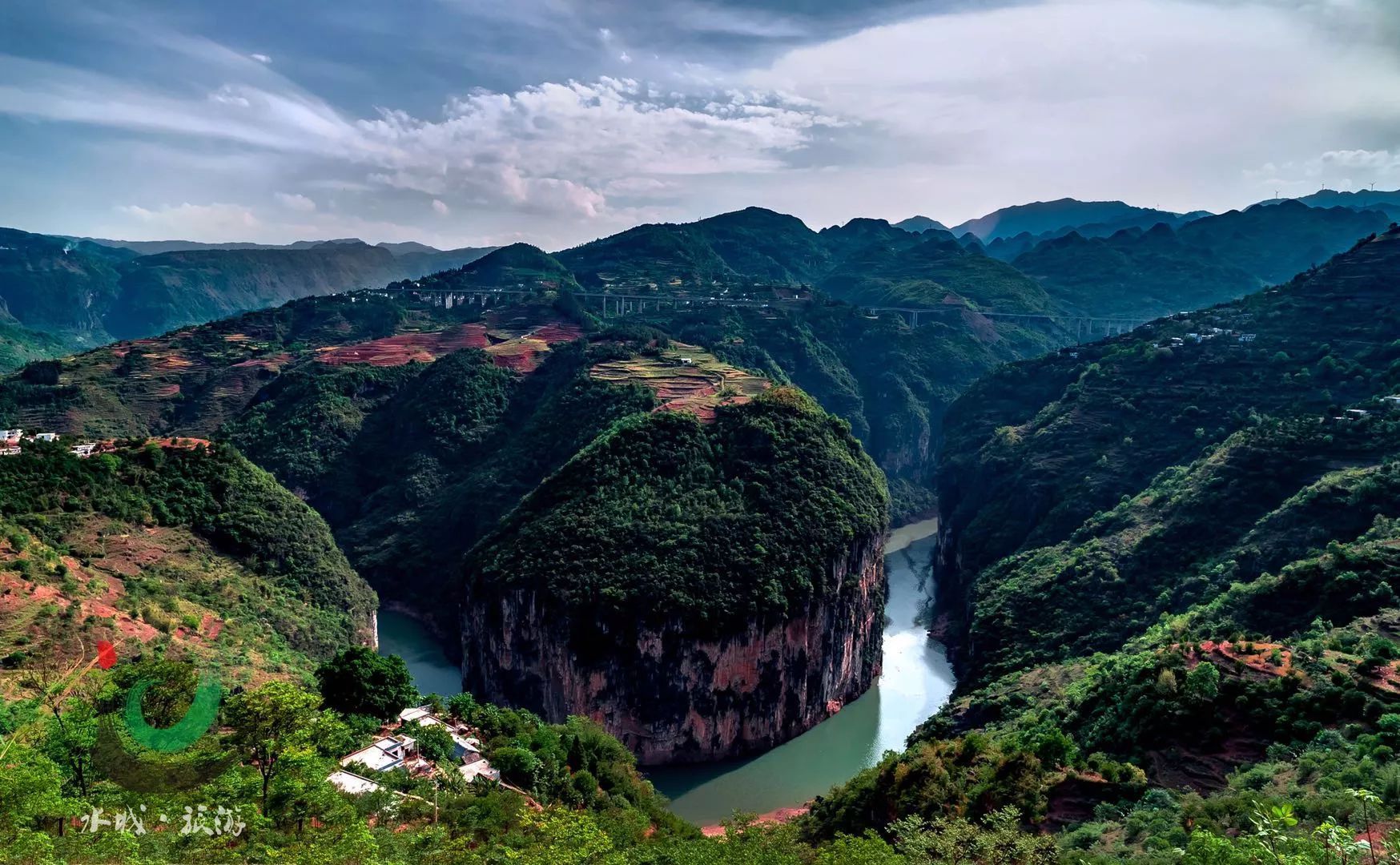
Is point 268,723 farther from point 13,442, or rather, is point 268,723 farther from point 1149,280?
point 1149,280

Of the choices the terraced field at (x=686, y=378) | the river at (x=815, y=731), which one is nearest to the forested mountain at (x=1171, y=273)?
the terraced field at (x=686, y=378)

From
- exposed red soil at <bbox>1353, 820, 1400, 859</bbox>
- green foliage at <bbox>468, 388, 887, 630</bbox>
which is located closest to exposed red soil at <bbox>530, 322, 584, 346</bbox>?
green foliage at <bbox>468, 388, 887, 630</bbox>

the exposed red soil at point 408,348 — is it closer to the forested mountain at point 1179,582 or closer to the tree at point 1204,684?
the forested mountain at point 1179,582

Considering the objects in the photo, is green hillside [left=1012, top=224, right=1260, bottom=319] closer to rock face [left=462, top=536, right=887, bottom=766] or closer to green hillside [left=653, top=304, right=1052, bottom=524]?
green hillside [left=653, top=304, right=1052, bottom=524]

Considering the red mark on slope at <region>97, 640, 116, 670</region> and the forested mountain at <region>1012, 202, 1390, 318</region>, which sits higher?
the forested mountain at <region>1012, 202, 1390, 318</region>

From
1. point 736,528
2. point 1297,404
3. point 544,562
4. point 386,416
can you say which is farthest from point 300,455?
point 1297,404

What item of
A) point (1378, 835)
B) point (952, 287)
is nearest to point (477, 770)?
point (1378, 835)
